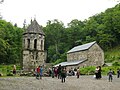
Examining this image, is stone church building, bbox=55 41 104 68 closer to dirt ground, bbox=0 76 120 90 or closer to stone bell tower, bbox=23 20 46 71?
stone bell tower, bbox=23 20 46 71

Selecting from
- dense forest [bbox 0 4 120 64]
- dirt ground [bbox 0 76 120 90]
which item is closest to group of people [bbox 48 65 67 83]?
dirt ground [bbox 0 76 120 90]

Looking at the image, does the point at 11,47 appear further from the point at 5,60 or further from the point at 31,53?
the point at 31,53

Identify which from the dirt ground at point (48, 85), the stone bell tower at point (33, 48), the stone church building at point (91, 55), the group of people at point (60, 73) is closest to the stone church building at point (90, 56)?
the stone church building at point (91, 55)

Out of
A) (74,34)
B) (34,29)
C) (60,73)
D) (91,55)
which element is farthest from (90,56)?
(74,34)

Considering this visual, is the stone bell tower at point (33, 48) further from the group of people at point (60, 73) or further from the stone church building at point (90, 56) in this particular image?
the group of people at point (60, 73)

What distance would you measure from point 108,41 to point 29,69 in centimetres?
5931

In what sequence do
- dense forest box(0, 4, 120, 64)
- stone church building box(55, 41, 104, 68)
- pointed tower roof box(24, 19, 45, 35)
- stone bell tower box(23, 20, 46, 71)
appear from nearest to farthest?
stone bell tower box(23, 20, 46, 71)
pointed tower roof box(24, 19, 45, 35)
stone church building box(55, 41, 104, 68)
dense forest box(0, 4, 120, 64)

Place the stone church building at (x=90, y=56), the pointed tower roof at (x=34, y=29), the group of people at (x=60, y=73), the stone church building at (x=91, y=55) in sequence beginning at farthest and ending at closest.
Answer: the stone church building at (x=91, y=55) → the stone church building at (x=90, y=56) → the pointed tower roof at (x=34, y=29) → the group of people at (x=60, y=73)

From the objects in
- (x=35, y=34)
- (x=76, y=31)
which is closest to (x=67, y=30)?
Answer: (x=76, y=31)

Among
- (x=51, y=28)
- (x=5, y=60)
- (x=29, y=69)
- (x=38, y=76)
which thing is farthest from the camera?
(x=51, y=28)

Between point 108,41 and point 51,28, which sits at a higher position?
point 51,28

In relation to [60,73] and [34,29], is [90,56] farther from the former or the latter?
[60,73]

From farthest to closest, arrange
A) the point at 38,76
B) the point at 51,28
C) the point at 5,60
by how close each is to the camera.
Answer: the point at 51,28 → the point at 5,60 → the point at 38,76

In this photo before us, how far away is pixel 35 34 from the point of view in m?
56.6
